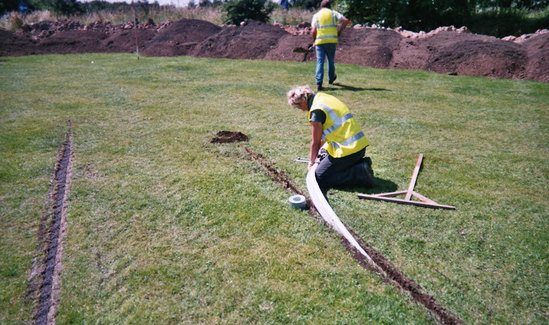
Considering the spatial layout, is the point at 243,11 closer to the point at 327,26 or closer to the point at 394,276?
the point at 327,26

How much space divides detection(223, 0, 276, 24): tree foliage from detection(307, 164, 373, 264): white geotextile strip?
14.7 m

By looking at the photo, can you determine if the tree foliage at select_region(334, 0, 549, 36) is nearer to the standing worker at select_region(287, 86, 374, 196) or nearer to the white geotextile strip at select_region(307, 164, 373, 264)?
the standing worker at select_region(287, 86, 374, 196)

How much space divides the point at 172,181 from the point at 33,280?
2096 mm

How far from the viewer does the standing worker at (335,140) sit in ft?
15.2

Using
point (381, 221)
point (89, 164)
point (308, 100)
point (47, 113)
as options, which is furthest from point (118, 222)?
point (47, 113)

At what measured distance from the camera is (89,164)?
19.2ft

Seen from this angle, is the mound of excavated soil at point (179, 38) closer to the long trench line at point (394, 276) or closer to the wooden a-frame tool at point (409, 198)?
the wooden a-frame tool at point (409, 198)

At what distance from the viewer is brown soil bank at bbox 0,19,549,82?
36.0ft

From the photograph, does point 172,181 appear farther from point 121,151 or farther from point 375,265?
point 375,265

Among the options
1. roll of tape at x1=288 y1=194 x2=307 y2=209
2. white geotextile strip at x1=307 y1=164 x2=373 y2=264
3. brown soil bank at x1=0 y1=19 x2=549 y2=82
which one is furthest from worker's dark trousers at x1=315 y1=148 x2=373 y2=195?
brown soil bank at x1=0 y1=19 x2=549 y2=82

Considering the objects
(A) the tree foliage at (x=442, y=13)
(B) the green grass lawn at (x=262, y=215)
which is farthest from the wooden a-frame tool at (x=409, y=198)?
(A) the tree foliage at (x=442, y=13)

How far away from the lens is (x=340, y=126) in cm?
467

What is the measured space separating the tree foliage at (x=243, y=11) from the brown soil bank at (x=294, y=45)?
4.21 ft

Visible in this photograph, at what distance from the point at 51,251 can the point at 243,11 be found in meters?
16.0
